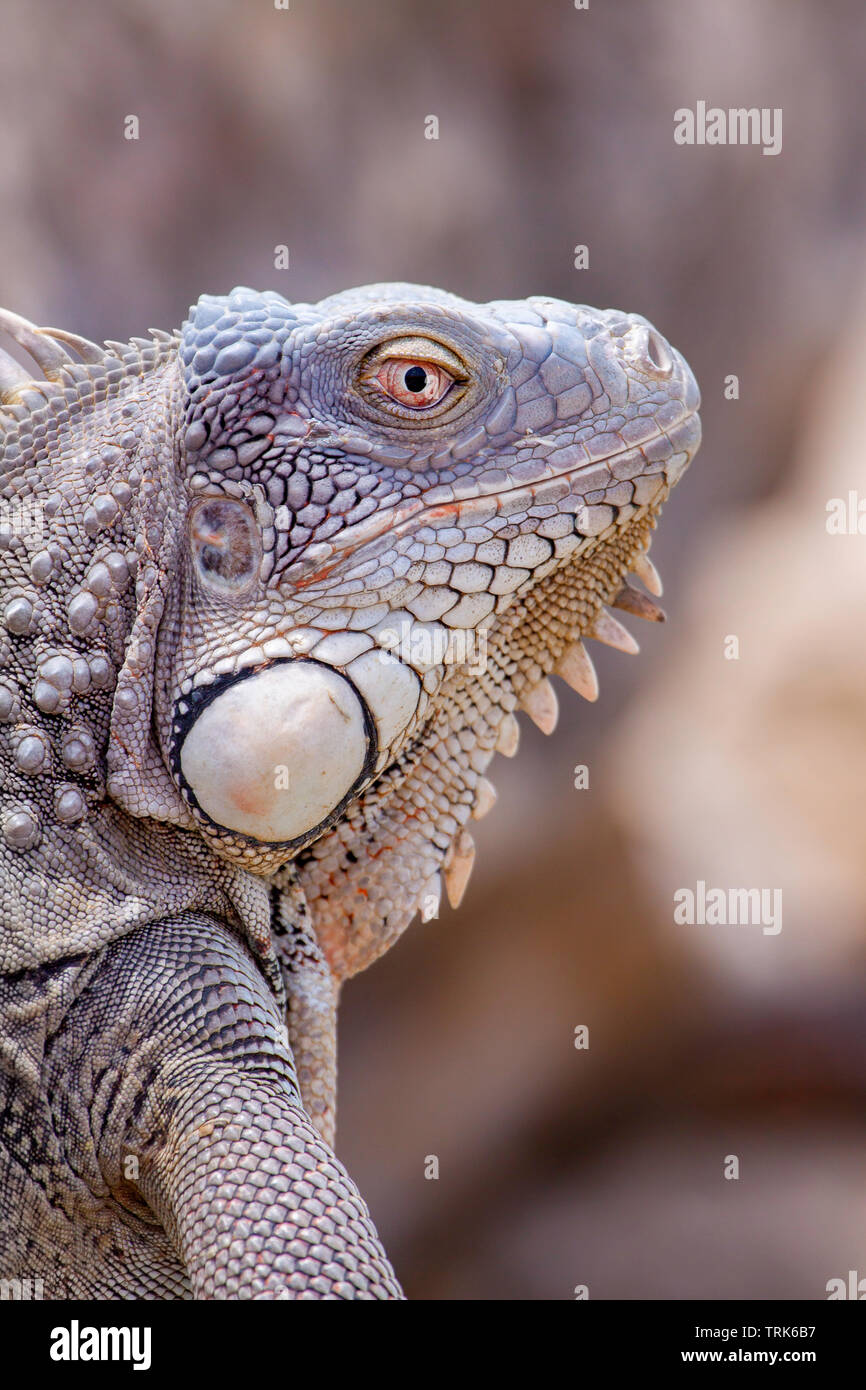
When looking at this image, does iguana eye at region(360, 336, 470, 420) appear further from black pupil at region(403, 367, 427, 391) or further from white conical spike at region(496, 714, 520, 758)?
white conical spike at region(496, 714, 520, 758)

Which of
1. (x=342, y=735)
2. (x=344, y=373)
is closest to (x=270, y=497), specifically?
(x=344, y=373)

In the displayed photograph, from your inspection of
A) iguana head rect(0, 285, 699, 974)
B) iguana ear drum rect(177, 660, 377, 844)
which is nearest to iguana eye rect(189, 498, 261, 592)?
iguana head rect(0, 285, 699, 974)

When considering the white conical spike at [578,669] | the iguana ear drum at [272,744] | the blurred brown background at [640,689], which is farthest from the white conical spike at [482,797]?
the blurred brown background at [640,689]

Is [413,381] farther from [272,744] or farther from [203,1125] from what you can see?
[203,1125]

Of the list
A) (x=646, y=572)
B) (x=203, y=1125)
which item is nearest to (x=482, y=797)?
(x=646, y=572)

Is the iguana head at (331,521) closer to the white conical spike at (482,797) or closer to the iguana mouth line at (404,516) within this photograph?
the iguana mouth line at (404,516)

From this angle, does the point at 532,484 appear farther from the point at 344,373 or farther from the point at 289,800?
the point at 289,800
